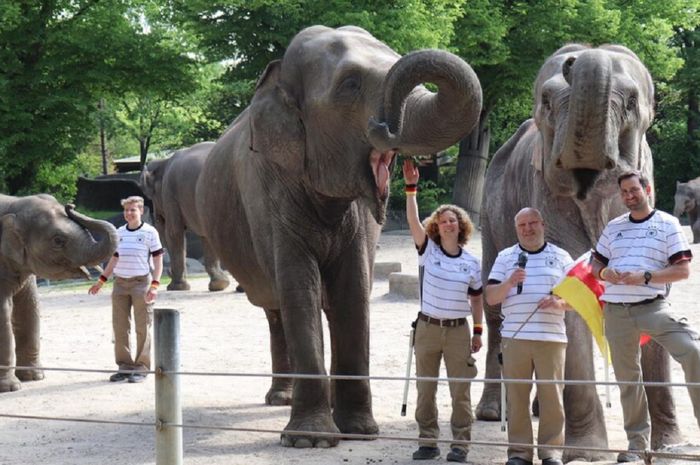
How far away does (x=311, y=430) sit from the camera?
28.5 feet

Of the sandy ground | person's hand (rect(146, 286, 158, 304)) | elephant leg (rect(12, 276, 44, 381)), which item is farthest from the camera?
elephant leg (rect(12, 276, 44, 381))

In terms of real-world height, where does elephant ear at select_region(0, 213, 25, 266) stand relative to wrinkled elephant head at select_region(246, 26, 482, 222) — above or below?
below

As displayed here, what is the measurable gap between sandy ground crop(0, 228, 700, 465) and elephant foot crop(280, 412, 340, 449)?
93mm

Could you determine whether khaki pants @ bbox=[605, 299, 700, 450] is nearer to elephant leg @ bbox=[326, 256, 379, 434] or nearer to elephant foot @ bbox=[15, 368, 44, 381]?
elephant leg @ bbox=[326, 256, 379, 434]

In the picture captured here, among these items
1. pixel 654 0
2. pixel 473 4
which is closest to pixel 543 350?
pixel 473 4

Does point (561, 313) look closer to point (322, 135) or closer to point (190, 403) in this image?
point (322, 135)

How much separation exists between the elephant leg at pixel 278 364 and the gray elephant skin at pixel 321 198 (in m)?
0.86

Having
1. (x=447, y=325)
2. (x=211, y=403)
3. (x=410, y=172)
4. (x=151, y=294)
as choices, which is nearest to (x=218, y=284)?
(x=151, y=294)

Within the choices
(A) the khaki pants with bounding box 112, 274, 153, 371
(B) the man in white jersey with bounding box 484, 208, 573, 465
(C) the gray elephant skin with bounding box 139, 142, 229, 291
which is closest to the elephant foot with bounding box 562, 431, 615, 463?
(B) the man in white jersey with bounding box 484, 208, 573, 465

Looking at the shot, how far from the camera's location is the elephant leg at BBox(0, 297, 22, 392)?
1162 centimetres

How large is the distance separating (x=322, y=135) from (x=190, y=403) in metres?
3.11

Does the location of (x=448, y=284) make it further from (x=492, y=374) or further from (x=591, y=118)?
(x=492, y=374)

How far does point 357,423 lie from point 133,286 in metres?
3.86

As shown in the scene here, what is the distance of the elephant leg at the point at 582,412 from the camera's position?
7.76m
